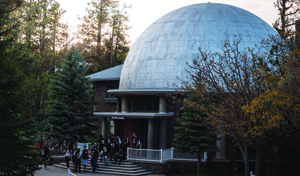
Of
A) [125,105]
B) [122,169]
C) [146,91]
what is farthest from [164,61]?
[122,169]

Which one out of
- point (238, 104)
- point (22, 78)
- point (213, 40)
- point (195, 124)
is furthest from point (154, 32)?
point (22, 78)

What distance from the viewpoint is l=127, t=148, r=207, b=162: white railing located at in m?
22.1

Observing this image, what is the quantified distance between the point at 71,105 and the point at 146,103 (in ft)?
→ 19.9

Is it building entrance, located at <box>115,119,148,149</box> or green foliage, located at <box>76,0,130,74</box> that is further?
green foliage, located at <box>76,0,130,74</box>

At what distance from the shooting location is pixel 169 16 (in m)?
29.9

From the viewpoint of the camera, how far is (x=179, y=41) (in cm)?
2662

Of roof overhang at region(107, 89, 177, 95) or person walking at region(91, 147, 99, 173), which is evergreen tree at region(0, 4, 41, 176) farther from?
roof overhang at region(107, 89, 177, 95)

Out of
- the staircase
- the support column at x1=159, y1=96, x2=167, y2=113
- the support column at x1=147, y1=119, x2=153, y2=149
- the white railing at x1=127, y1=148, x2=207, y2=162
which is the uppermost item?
the support column at x1=159, y1=96, x2=167, y2=113

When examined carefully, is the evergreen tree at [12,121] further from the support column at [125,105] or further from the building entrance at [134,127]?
the support column at [125,105]

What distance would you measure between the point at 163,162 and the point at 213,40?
33.4 ft

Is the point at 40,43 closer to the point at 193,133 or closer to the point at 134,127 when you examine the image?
the point at 134,127

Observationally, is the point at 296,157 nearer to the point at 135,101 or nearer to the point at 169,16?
the point at 135,101

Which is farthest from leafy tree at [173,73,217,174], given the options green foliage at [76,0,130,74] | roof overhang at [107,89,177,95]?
green foliage at [76,0,130,74]

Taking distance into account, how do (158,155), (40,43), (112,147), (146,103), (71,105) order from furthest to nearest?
(40,43)
(71,105)
(146,103)
(112,147)
(158,155)
